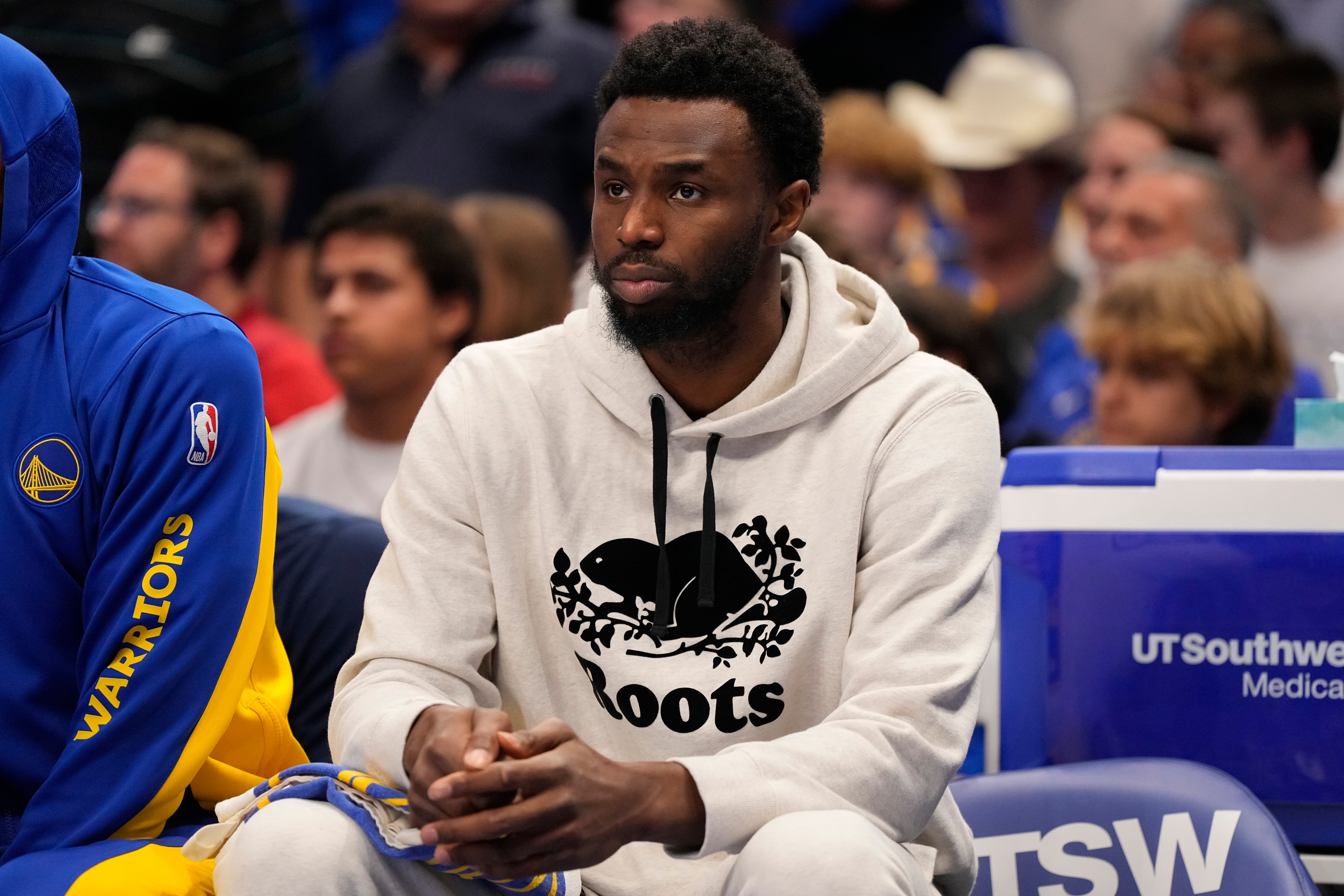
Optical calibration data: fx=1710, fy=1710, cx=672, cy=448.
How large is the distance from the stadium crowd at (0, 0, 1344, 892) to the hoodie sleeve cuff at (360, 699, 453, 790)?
5.89 feet

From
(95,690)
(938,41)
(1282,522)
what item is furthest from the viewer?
(938,41)

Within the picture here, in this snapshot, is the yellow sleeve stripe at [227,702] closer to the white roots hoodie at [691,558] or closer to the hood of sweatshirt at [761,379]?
the white roots hoodie at [691,558]

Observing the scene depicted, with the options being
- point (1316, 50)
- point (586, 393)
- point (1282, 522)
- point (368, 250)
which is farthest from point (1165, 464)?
point (1316, 50)

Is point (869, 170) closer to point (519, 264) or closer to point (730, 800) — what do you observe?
point (519, 264)

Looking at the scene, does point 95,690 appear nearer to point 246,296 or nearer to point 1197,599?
point 1197,599

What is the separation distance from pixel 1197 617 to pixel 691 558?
3.39 feet

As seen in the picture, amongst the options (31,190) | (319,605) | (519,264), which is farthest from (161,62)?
(31,190)

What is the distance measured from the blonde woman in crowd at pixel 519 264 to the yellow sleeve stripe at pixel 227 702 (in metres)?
2.59

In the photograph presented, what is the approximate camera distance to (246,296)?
5.65 meters

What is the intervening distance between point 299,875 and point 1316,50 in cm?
500

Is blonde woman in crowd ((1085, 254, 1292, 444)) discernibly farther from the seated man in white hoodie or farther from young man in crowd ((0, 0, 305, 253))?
young man in crowd ((0, 0, 305, 253))

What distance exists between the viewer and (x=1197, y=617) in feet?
9.53

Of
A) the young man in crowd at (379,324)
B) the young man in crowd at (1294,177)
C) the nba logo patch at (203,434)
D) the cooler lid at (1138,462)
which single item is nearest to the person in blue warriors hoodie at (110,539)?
the nba logo patch at (203,434)

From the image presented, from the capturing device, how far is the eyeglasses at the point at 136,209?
538 cm
